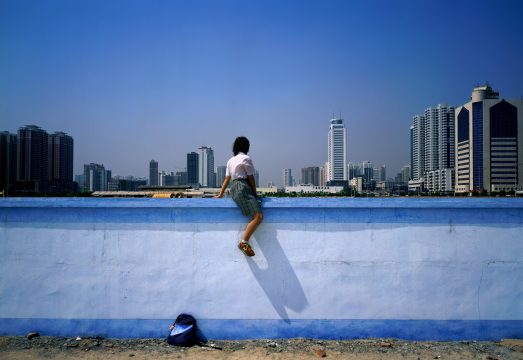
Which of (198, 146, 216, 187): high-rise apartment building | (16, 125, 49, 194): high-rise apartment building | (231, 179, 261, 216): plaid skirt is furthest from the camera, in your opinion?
(198, 146, 216, 187): high-rise apartment building

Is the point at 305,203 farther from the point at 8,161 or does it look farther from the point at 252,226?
the point at 8,161

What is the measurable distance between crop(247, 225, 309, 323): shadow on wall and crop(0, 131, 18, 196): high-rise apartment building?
9800 cm

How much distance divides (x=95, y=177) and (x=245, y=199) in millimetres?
183674

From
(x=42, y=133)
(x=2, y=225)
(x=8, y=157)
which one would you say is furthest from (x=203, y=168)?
(x=2, y=225)

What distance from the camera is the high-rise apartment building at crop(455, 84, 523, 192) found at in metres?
136

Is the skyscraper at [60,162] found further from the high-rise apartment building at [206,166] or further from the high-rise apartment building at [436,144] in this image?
the high-rise apartment building at [436,144]

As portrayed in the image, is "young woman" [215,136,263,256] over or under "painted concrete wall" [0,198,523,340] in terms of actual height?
over

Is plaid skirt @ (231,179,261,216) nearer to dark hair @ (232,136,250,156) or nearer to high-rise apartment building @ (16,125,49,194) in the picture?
dark hair @ (232,136,250,156)

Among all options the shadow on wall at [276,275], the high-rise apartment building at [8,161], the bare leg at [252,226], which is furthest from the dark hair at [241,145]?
the high-rise apartment building at [8,161]

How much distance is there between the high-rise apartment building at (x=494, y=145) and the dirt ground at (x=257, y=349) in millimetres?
152625

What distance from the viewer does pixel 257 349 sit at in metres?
3.90

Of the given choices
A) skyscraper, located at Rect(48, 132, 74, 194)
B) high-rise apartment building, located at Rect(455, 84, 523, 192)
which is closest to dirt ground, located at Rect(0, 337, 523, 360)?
skyscraper, located at Rect(48, 132, 74, 194)

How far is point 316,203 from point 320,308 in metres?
1.25

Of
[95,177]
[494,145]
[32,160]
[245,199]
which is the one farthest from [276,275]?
[95,177]
